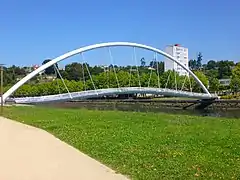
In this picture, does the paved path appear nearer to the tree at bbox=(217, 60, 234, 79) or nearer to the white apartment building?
the tree at bbox=(217, 60, 234, 79)

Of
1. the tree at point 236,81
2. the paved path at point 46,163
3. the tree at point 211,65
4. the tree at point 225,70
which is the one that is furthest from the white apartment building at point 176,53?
the paved path at point 46,163

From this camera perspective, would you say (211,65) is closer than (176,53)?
No

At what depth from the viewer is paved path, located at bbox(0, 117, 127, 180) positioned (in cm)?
734

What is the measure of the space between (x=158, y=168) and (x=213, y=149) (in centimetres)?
271

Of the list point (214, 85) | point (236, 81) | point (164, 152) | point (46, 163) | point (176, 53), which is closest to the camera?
point (46, 163)

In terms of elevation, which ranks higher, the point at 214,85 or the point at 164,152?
the point at 214,85

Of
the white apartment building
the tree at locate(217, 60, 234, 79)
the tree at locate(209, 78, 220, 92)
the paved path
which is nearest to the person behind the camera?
the paved path

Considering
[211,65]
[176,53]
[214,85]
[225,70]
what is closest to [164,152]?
[214,85]

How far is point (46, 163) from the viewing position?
8664 millimetres

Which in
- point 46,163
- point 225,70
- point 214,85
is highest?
point 225,70

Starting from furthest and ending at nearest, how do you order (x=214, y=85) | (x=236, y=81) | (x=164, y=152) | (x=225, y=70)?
(x=225, y=70), (x=214, y=85), (x=236, y=81), (x=164, y=152)

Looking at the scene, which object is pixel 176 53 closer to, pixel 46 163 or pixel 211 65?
pixel 211 65

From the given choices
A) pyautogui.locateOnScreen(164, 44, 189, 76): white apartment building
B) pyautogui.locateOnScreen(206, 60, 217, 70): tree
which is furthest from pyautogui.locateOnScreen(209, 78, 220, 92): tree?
pyautogui.locateOnScreen(206, 60, 217, 70): tree

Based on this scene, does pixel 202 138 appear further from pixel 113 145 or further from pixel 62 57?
pixel 62 57
